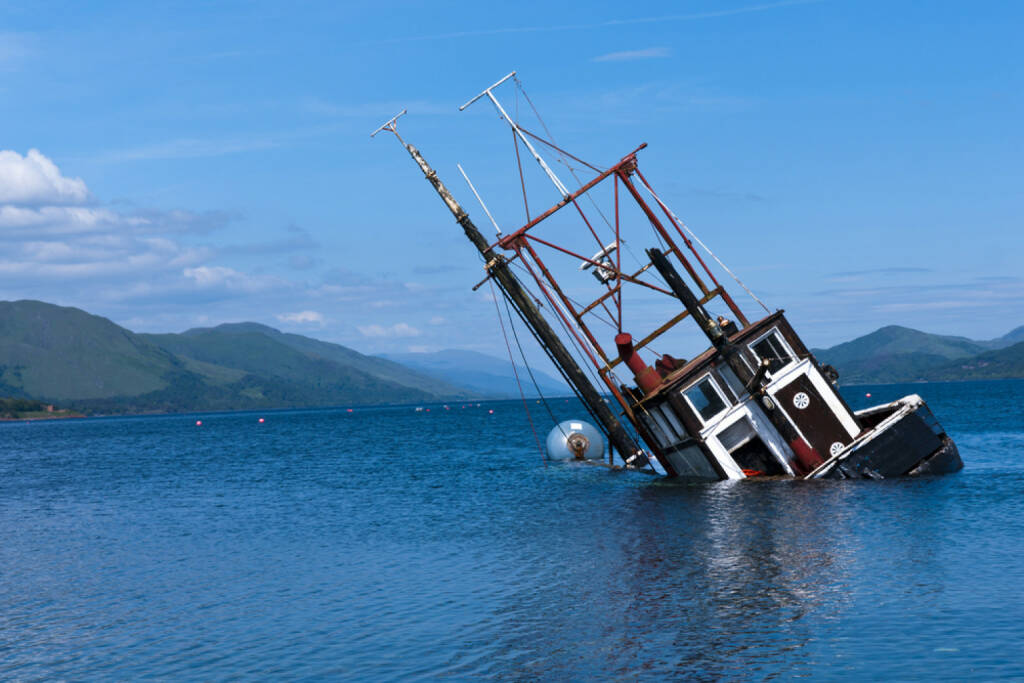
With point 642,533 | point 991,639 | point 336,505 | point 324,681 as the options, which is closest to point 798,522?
point 642,533

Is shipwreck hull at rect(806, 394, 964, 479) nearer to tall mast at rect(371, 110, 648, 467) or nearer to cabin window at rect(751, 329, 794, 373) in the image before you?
cabin window at rect(751, 329, 794, 373)

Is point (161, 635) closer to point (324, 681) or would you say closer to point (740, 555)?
point (324, 681)

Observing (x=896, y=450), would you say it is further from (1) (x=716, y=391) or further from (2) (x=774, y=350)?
(1) (x=716, y=391)

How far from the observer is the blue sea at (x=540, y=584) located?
717 inches

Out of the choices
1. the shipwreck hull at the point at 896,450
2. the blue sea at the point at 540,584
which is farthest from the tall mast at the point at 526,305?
the shipwreck hull at the point at 896,450

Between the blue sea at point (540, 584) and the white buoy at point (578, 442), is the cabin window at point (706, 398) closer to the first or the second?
the blue sea at point (540, 584)

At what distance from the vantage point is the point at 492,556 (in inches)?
1148

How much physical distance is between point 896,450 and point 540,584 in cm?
2024

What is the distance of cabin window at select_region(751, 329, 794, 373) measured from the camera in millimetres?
37688

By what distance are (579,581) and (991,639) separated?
9999 millimetres

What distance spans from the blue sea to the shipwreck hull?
0.70m

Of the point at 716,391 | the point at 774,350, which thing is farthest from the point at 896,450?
the point at 716,391

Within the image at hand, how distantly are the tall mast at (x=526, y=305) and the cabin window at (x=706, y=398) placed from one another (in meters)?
8.52

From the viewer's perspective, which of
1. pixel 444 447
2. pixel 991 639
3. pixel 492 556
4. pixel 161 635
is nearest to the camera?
pixel 991 639
